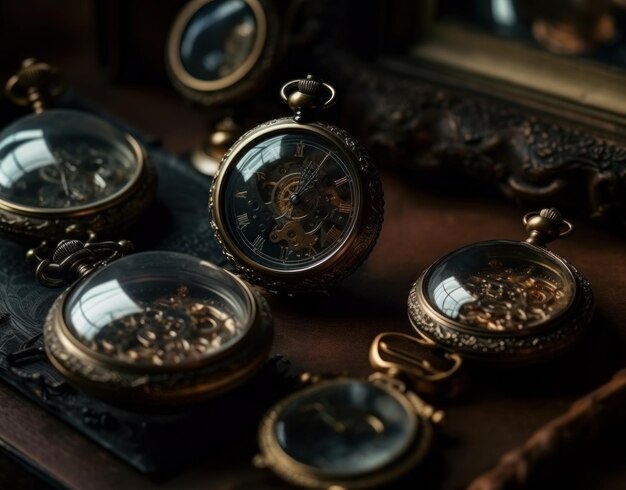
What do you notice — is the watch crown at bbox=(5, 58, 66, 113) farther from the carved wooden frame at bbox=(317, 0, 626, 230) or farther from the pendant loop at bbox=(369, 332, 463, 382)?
the pendant loop at bbox=(369, 332, 463, 382)

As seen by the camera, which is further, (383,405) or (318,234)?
(318,234)

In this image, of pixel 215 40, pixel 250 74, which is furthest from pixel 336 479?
pixel 215 40

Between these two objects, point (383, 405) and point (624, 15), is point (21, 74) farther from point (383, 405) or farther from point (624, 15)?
point (624, 15)

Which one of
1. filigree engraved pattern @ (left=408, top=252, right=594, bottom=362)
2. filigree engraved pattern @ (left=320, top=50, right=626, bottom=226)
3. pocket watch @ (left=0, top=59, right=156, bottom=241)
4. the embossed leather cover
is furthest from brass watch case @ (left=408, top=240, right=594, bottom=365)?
pocket watch @ (left=0, top=59, right=156, bottom=241)

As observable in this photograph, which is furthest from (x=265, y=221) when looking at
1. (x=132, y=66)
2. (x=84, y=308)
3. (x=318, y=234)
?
(x=132, y=66)

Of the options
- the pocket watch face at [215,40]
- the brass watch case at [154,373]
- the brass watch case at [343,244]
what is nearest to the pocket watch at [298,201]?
the brass watch case at [343,244]

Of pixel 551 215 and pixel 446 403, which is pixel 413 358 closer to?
pixel 446 403

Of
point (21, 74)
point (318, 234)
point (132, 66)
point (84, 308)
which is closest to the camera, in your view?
point (84, 308)

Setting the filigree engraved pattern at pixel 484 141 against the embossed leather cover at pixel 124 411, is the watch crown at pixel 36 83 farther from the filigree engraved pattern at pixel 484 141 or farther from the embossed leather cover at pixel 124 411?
the filigree engraved pattern at pixel 484 141
